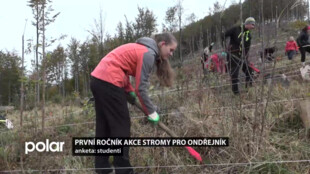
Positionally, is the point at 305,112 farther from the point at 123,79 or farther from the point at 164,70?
the point at 123,79

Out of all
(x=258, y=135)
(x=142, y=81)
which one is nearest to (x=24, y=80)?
(x=142, y=81)

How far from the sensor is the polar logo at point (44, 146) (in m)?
2.81

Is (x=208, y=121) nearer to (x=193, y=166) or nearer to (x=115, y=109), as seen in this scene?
(x=193, y=166)

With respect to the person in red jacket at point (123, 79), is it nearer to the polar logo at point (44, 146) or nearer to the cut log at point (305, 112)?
the polar logo at point (44, 146)

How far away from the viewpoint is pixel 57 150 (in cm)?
292

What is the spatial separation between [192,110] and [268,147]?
3.57 feet

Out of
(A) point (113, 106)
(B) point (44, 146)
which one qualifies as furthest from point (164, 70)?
(B) point (44, 146)

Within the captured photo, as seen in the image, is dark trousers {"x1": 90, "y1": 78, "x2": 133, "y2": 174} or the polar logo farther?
the polar logo

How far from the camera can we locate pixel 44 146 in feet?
9.18

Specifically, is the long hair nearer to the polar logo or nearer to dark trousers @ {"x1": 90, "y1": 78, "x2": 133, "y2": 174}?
dark trousers @ {"x1": 90, "y1": 78, "x2": 133, "y2": 174}

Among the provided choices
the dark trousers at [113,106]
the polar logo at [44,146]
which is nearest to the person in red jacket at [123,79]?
the dark trousers at [113,106]

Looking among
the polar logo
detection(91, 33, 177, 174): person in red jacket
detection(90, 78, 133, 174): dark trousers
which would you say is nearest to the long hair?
detection(91, 33, 177, 174): person in red jacket

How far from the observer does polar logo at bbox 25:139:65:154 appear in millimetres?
2809

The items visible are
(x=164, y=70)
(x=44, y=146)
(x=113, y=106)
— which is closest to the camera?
(x=113, y=106)
